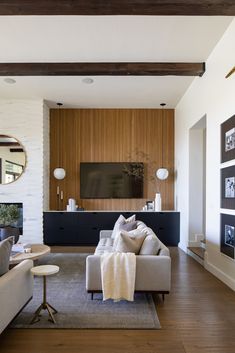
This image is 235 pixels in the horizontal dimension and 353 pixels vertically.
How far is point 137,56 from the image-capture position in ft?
16.1

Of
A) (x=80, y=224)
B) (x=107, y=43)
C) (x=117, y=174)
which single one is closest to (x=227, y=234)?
(x=107, y=43)

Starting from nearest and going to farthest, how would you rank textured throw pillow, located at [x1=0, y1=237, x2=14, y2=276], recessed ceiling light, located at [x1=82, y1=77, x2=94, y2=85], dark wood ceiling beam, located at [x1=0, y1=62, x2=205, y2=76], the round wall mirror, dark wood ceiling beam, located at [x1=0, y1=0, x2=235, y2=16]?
textured throw pillow, located at [x1=0, y1=237, x2=14, y2=276] → dark wood ceiling beam, located at [x1=0, y1=0, x2=235, y2=16] → dark wood ceiling beam, located at [x1=0, y1=62, x2=205, y2=76] → recessed ceiling light, located at [x1=82, y1=77, x2=94, y2=85] → the round wall mirror

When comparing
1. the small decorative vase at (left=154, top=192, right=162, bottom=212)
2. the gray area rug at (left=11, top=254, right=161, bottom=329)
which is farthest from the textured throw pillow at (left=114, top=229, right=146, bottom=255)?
the small decorative vase at (left=154, top=192, right=162, bottom=212)

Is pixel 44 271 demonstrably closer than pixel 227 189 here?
Yes

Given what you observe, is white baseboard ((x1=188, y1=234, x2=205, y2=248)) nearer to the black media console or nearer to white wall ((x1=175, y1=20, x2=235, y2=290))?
white wall ((x1=175, y1=20, x2=235, y2=290))

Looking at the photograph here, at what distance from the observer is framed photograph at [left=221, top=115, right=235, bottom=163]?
3.91m

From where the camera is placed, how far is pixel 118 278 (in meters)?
3.40

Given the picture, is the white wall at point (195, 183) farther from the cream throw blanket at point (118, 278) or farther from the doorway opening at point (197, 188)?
the cream throw blanket at point (118, 278)

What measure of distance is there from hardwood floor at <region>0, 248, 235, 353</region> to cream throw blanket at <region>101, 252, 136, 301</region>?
0.43 m

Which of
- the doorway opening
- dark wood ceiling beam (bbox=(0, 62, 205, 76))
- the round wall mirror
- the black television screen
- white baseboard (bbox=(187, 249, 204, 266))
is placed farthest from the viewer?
the black television screen

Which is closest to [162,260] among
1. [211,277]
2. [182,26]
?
[211,277]

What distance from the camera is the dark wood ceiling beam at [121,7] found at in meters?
3.19

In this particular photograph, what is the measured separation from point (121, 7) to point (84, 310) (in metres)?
3.46

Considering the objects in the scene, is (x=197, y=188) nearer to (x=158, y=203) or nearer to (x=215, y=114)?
(x=158, y=203)
